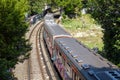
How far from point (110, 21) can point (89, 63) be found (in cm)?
496

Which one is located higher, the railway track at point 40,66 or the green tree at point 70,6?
the green tree at point 70,6

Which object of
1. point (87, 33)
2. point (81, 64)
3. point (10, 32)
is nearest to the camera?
point (81, 64)

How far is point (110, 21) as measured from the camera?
2347 centimetres

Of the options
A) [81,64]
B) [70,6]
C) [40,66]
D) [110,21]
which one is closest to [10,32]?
[81,64]

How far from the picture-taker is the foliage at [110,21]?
23156 millimetres

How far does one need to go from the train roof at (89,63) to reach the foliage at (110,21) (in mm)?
2049

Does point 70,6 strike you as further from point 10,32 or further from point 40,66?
point 10,32

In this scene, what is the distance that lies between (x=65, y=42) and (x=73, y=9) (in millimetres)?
46939

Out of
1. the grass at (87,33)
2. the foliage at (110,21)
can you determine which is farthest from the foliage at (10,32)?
the grass at (87,33)

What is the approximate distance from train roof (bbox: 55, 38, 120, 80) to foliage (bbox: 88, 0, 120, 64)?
6.72 ft

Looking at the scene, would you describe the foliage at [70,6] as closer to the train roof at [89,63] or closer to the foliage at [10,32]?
the train roof at [89,63]

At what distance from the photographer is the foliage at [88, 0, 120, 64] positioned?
2316 cm

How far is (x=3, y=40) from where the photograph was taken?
955 inches

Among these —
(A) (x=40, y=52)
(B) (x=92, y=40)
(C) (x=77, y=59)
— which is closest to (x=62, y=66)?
(C) (x=77, y=59)
